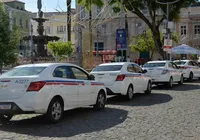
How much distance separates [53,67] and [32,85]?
38.7 inches

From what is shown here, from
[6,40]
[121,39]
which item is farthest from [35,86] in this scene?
[121,39]

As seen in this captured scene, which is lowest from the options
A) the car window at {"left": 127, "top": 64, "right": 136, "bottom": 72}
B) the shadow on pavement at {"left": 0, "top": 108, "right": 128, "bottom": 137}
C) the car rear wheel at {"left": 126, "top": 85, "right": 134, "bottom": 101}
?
the shadow on pavement at {"left": 0, "top": 108, "right": 128, "bottom": 137}

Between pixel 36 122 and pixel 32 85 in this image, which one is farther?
pixel 36 122

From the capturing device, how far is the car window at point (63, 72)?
950 centimetres

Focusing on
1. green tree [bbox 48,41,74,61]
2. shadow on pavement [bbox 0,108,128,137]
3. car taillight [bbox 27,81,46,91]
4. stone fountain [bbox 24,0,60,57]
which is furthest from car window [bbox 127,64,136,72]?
green tree [bbox 48,41,74,61]

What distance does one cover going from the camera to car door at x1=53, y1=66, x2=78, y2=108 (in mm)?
9337

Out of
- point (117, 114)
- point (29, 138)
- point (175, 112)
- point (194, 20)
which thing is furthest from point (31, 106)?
point (194, 20)

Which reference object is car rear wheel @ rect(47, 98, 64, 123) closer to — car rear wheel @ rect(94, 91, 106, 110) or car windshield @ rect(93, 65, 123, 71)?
car rear wheel @ rect(94, 91, 106, 110)

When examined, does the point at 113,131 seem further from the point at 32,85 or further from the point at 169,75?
the point at 169,75

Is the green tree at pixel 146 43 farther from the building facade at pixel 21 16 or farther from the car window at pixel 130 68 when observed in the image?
the car window at pixel 130 68

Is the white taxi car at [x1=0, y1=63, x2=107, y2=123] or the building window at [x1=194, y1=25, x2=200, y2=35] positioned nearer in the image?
the white taxi car at [x1=0, y1=63, x2=107, y2=123]

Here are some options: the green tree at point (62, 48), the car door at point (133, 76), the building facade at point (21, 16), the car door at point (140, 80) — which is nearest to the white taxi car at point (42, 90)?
the car door at point (133, 76)

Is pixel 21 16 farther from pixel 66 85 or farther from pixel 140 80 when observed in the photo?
pixel 66 85

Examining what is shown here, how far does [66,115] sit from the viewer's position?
34.7 feet
